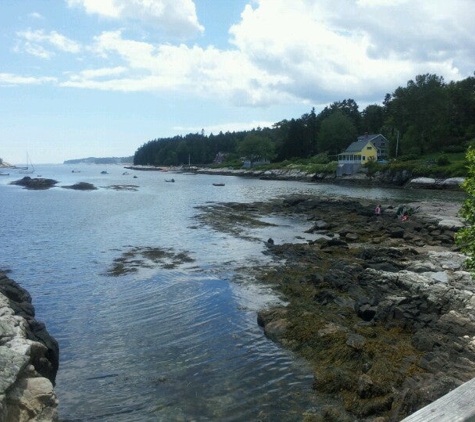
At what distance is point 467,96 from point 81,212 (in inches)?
3653

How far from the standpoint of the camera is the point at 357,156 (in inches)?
4535

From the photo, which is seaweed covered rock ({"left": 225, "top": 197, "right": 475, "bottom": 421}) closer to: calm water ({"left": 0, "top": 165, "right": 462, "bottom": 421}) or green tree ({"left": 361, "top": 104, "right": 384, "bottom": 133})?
calm water ({"left": 0, "top": 165, "right": 462, "bottom": 421})

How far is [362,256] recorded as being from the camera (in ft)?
77.2

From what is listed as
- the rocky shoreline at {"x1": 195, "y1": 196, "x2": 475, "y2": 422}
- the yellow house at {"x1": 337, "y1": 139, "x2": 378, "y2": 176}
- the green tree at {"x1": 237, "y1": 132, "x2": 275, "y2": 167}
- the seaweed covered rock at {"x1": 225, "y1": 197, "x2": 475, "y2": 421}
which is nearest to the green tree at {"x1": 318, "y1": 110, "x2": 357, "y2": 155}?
the yellow house at {"x1": 337, "y1": 139, "x2": 378, "y2": 176}

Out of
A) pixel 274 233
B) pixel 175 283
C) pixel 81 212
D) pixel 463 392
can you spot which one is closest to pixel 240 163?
pixel 81 212

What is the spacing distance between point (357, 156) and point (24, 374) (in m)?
114

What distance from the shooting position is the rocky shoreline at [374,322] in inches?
368

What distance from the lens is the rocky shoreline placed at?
30.6 ft

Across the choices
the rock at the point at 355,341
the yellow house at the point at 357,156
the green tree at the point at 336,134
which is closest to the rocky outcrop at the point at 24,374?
the rock at the point at 355,341

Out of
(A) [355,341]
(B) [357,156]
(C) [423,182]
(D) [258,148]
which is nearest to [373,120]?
(B) [357,156]

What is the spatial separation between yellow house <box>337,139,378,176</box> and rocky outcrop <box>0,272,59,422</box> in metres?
99.5

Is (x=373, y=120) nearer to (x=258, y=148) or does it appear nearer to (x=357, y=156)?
(x=357, y=156)

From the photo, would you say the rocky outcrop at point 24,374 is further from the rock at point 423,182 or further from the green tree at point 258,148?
the green tree at point 258,148

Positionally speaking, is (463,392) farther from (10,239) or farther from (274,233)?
(10,239)
